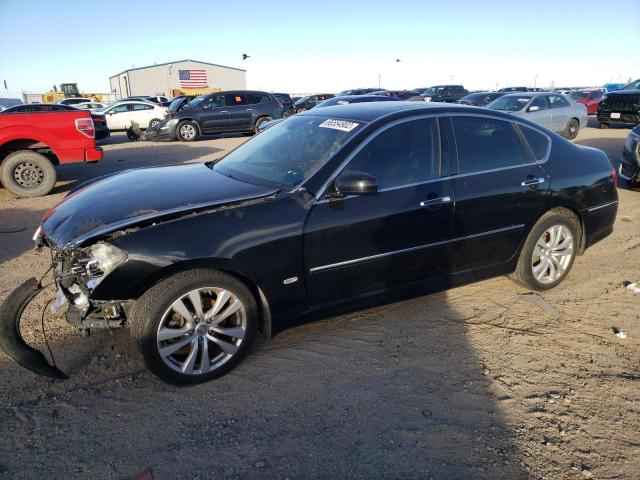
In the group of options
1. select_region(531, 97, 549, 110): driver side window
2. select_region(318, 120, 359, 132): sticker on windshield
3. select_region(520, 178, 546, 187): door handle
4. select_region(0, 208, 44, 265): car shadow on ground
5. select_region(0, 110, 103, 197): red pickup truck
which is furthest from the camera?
select_region(531, 97, 549, 110): driver side window

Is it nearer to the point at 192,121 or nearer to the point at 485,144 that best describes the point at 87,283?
the point at 485,144

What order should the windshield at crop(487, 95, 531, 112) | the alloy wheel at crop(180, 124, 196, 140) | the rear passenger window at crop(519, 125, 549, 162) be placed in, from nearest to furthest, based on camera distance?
the rear passenger window at crop(519, 125, 549, 162), the windshield at crop(487, 95, 531, 112), the alloy wheel at crop(180, 124, 196, 140)

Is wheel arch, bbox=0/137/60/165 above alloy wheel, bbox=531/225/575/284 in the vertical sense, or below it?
above

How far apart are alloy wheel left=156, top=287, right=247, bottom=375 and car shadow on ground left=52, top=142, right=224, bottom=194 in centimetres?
714

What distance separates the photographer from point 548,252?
14.0 ft

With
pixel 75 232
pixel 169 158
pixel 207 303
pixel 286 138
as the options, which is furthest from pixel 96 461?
pixel 169 158

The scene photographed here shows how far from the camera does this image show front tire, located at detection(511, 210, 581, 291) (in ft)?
13.6

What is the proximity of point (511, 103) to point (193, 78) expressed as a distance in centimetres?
4663

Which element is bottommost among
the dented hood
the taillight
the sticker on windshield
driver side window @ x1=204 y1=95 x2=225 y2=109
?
the dented hood

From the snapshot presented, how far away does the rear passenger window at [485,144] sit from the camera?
147 inches

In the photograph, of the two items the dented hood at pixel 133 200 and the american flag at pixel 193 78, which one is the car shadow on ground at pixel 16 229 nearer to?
the dented hood at pixel 133 200

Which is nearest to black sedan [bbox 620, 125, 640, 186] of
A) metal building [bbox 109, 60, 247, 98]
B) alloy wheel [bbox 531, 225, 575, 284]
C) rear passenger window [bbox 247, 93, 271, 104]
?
alloy wheel [bbox 531, 225, 575, 284]

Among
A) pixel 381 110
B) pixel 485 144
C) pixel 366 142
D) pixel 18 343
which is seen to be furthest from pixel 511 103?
pixel 18 343

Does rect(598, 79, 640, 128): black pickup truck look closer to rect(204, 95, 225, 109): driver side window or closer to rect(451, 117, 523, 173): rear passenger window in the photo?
rect(204, 95, 225, 109): driver side window
